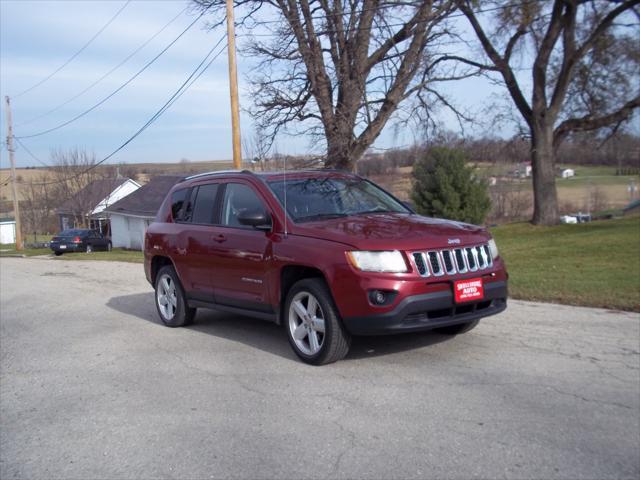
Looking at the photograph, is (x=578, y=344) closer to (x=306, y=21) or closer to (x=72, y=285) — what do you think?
(x=72, y=285)

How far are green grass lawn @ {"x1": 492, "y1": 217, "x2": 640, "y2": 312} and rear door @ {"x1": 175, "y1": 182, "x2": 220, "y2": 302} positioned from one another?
4523mm

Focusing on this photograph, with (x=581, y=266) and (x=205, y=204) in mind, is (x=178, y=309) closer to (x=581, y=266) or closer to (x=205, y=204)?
(x=205, y=204)

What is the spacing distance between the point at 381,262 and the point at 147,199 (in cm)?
4512

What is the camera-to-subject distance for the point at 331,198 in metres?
6.94

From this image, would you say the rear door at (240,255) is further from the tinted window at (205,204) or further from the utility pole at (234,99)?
the utility pole at (234,99)

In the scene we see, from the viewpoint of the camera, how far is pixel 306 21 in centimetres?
1811

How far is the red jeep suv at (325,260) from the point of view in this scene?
5.52 metres

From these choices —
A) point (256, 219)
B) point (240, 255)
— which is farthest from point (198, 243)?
point (256, 219)

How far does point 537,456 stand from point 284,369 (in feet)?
8.71

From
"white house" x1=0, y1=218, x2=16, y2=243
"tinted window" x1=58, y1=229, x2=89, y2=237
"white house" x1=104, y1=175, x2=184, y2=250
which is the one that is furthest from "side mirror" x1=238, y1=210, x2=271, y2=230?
"white house" x1=0, y1=218, x2=16, y2=243

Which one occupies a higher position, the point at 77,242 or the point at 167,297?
the point at 167,297

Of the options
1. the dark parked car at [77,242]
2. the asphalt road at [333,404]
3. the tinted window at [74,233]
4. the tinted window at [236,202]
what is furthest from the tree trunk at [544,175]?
the tinted window at [74,233]

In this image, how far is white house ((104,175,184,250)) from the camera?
47.2m

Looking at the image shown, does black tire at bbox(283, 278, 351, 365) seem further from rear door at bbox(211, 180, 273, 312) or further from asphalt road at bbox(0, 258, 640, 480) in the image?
rear door at bbox(211, 180, 273, 312)
